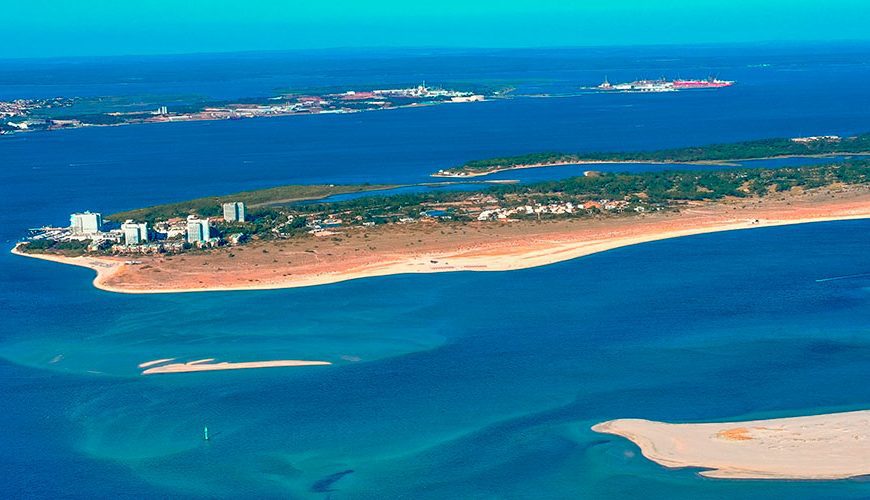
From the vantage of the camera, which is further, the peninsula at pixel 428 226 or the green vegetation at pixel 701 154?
the green vegetation at pixel 701 154

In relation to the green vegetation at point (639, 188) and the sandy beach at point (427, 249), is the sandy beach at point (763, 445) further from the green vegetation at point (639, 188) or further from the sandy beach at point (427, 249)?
the green vegetation at point (639, 188)

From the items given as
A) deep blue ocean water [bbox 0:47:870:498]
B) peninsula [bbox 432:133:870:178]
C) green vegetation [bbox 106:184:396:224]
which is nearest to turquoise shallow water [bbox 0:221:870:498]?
deep blue ocean water [bbox 0:47:870:498]

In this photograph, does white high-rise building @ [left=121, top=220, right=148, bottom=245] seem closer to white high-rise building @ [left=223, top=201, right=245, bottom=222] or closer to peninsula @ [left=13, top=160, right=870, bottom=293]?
peninsula @ [left=13, top=160, right=870, bottom=293]

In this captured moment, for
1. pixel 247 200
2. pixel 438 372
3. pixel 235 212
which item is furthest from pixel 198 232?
pixel 438 372

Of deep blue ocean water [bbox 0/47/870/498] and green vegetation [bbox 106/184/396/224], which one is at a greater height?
green vegetation [bbox 106/184/396/224]

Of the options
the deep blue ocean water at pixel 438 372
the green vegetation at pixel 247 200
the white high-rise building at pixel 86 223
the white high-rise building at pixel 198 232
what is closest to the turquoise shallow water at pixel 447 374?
the deep blue ocean water at pixel 438 372

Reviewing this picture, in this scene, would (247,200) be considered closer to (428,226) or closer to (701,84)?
(428,226)

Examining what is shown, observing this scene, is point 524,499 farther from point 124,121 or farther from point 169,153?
→ point 124,121

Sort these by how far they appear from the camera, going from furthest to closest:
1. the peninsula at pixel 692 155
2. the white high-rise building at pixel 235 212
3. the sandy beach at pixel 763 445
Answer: the peninsula at pixel 692 155 < the white high-rise building at pixel 235 212 < the sandy beach at pixel 763 445
